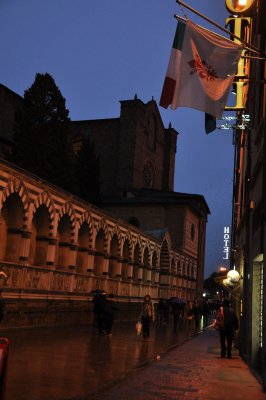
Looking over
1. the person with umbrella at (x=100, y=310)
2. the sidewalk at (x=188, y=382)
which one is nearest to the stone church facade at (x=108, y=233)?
the person with umbrella at (x=100, y=310)

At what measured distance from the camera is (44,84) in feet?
131

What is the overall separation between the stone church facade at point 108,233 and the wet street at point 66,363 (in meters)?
4.35

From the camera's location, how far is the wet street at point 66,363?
923cm

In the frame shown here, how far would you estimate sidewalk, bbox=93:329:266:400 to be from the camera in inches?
373

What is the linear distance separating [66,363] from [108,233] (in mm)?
22025

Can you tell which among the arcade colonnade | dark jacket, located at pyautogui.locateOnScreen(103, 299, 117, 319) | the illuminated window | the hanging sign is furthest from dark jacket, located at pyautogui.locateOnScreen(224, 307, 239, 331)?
the illuminated window

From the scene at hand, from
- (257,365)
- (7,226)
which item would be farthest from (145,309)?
(257,365)

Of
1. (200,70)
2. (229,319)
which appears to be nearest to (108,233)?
(229,319)

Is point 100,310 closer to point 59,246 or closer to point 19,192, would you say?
point 19,192

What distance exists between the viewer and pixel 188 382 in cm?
1121

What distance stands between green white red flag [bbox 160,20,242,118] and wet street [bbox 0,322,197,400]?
5350mm

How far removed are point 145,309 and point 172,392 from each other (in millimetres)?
12228

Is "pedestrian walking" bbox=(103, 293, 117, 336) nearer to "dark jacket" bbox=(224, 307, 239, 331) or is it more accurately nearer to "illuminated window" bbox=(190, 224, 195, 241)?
"dark jacket" bbox=(224, 307, 239, 331)

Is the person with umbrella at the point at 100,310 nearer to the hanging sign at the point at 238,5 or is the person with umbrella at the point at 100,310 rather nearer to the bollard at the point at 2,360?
the hanging sign at the point at 238,5
